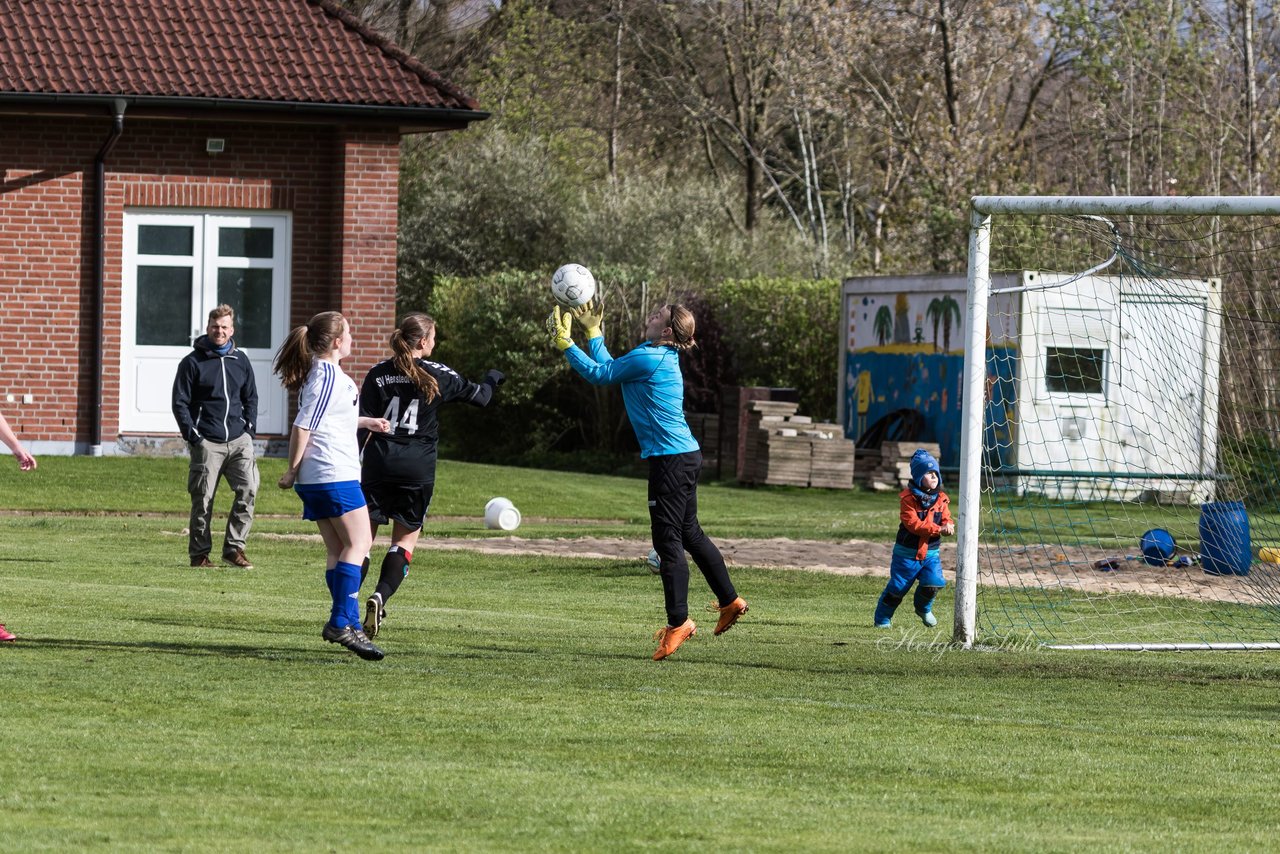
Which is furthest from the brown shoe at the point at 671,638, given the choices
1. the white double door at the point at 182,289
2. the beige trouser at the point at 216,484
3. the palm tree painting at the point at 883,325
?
the palm tree painting at the point at 883,325

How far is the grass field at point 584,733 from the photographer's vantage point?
5.81 meters

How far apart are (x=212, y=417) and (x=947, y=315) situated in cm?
1479

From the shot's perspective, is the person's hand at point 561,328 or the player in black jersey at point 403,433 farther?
the player in black jersey at point 403,433

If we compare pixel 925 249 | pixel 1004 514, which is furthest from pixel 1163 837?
pixel 925 249

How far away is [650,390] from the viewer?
32.5 ft

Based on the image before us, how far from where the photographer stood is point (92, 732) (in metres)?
7.07

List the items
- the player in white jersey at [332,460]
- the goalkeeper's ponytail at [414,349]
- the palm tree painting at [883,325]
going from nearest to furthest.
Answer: the player in white jersey at [332,460] → the goalkeeper's ponytail at [414,349] → the palm tree painting at [883,325]

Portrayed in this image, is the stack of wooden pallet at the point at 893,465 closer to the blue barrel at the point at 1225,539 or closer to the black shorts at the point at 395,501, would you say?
the blue barrel at the point at 1225,539

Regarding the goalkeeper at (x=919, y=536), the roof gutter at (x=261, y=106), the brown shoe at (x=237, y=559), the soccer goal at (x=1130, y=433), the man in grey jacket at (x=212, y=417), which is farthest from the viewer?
the roof gutter at (x=261, y=106)

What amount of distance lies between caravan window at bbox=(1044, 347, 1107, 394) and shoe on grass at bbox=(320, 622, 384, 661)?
1470cm

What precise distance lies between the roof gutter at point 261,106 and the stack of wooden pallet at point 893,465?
7644 mm

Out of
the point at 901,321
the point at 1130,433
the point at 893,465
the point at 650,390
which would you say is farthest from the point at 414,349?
the point at 901,321

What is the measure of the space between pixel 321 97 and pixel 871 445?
10.0 metres

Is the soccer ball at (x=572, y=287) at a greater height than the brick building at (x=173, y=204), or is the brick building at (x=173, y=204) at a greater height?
the brick building at (x=173, y=204)
